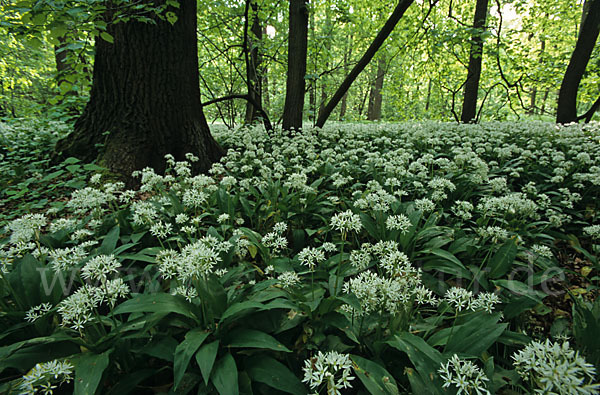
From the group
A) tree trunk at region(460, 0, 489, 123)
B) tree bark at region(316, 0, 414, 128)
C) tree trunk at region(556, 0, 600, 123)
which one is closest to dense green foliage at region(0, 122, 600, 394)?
tree bark at region(316, 0, 414, 128)

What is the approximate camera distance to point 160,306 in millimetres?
1437

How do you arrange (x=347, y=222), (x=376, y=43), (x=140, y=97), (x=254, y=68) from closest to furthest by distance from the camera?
(x=347, y=222) < (x=140, y=97) < (x=376, y=43) < (x=254, y=68)

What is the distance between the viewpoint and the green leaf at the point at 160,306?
1397 mm

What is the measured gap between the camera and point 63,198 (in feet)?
13.5

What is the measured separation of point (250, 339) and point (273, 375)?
0.21 metres

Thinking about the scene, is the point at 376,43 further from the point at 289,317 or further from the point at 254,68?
the point at 289,317

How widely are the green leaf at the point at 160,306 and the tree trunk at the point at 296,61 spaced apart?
649 cm

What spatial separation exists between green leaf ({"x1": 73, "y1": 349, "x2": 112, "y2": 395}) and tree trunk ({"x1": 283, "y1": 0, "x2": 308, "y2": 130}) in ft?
22.3

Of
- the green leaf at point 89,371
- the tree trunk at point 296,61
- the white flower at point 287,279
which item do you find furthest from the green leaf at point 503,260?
the tree trunk at point 296,61

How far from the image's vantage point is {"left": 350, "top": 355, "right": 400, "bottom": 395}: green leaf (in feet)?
4.02

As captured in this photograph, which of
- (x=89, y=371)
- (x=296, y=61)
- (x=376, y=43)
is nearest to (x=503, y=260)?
(x=89, y=371)

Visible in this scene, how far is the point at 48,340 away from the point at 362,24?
11156mm

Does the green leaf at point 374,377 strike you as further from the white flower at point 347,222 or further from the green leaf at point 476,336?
the white flower at point 347,222

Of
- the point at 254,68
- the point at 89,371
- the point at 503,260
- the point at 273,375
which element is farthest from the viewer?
the point at 254,68
